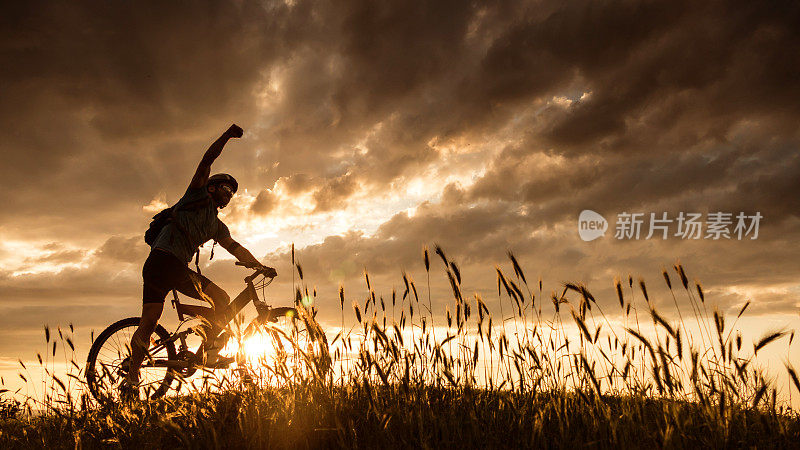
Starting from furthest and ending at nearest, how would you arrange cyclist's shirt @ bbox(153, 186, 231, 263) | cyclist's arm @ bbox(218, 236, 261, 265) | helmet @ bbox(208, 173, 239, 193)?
cyclist's arm @ bbox(218, 236, 261, 265), helmet @ bbox(208, 173, 239, 193), cyclist's shirt @ bbox(153, 186, 231, 263)

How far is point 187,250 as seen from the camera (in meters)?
5.75

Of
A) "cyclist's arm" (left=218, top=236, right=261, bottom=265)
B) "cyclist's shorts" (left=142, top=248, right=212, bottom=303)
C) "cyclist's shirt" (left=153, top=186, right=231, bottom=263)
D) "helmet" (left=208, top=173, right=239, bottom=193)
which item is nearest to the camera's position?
"cyclist's shorts" (left=142, top=248, right=212, bottom=303)

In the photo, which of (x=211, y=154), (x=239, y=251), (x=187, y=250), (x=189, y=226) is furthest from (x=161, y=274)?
(x=211, y=154)

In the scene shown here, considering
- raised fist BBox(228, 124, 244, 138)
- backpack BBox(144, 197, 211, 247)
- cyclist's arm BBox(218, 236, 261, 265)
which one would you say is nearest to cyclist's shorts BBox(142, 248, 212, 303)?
backpack BBox(144, 197, 211, 247)

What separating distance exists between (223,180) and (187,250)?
0.94 m

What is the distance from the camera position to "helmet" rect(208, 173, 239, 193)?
6004 millimetres

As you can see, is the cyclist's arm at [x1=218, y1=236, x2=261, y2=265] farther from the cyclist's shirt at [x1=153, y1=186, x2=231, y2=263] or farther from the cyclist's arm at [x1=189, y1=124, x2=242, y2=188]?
the cyclist's arm at [x1=189, y1=124, x2=242, y2=188]

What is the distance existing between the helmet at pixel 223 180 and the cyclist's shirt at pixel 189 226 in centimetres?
23

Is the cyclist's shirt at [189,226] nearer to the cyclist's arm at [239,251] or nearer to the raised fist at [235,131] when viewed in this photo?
the cyclist's arm at [239,251]

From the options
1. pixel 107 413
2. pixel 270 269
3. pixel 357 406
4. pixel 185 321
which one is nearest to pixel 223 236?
pixel 270 269

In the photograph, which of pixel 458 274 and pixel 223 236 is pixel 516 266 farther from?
pixel 223 236

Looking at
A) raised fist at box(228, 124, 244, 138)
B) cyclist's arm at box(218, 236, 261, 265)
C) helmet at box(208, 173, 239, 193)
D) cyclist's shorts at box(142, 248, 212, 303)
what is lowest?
cyclist's shorts at box(142, 248, 212, 303)

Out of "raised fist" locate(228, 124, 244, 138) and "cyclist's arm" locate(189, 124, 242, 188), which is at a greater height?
"raised fist" locate(228, 124, 244, 138)

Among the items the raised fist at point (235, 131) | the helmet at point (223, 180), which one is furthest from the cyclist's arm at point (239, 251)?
the raised fist at point (235, 131)
